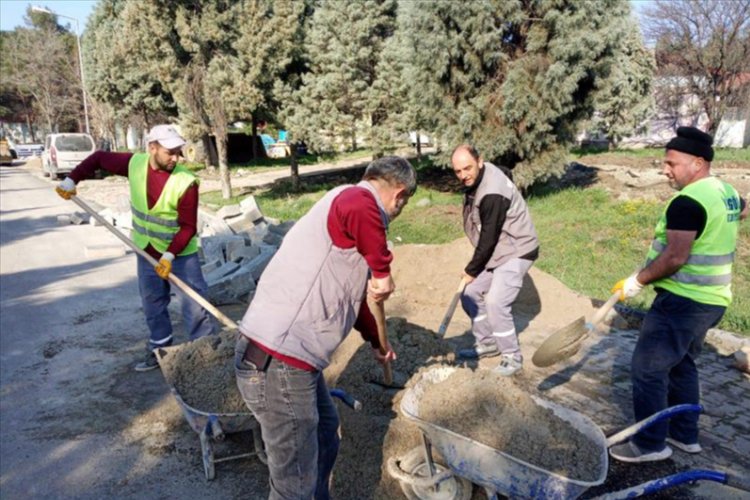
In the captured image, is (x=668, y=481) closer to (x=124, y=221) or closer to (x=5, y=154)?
(x=124, y=221)

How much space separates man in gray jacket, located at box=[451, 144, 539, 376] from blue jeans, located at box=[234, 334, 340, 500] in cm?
228

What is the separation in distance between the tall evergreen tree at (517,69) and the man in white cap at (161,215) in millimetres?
8474

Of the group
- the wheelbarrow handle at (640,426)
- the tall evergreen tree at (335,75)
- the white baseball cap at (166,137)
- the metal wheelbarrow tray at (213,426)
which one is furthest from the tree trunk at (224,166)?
the wheelbarrow handle at (640,426)

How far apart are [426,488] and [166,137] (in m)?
3.10

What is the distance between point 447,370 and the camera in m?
3.15

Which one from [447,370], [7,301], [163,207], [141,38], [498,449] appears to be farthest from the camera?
[141,38]

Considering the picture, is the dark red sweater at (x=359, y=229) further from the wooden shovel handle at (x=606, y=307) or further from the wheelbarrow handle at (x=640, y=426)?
the wooden shovel handle at (x=606, y=307)

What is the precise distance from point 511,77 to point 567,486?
407 inches

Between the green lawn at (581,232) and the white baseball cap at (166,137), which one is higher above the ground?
the white baseball cap at (166,137)

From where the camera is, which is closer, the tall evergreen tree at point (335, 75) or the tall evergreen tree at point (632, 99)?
the tall evergreen tree at point (335, 75)

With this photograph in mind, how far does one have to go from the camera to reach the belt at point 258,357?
2279 millimetres

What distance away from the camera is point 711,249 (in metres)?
3.01

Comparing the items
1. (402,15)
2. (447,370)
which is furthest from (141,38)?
(447,370)

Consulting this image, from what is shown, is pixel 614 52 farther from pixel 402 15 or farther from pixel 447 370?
Result: pixel 447 370
